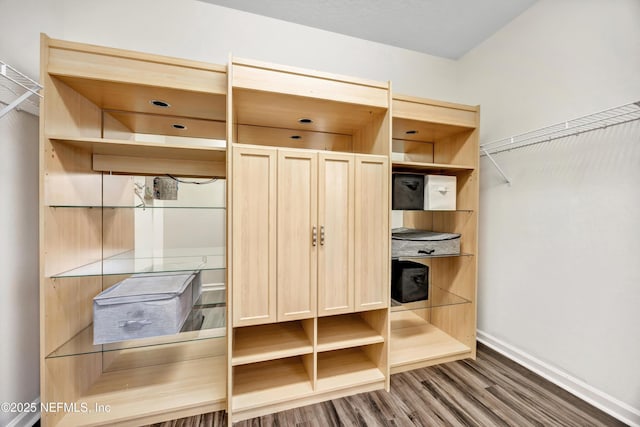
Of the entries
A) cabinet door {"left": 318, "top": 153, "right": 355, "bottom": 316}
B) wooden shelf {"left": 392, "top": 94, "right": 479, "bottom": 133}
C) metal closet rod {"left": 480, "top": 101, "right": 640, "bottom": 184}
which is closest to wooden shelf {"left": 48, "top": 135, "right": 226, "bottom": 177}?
cabinet door {"left": 318, "top": 153, "right": 355, "bottom": 316}

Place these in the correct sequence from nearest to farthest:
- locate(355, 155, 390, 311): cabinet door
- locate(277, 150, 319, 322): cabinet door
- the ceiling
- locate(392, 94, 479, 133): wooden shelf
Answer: locate(277, 150, 319, 322): cabinet door, locate(355, 155, 390, 311): cabinet door, locate(392, 94, 479, 133): wooden shelf, the ceiling

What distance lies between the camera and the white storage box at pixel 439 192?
180cm

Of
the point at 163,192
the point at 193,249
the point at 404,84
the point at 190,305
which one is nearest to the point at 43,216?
the point at 163,192

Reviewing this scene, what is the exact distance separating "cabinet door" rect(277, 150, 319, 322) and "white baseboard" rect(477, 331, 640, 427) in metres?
1.66

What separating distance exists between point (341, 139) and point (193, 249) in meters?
1.40

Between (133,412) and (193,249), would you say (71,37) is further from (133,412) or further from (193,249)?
(133,412)

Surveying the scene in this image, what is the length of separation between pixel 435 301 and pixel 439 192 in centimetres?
98

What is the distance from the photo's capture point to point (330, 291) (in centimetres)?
147

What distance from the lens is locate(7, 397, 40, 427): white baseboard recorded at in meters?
1.18

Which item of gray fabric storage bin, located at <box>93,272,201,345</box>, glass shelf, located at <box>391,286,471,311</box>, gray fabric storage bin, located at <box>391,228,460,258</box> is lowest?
glass shelf, located at <box>391,286,471,311</box>

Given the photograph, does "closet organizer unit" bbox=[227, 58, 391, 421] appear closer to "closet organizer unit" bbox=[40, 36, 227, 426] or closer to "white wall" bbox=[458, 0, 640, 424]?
"closet organizer unit" bbox=[40, 36, 227, 426]

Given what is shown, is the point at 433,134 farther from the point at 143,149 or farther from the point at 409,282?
the point at 143,149

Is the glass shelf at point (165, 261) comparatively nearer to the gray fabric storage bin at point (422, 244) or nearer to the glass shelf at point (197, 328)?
the glass shelf at point (197, 328)

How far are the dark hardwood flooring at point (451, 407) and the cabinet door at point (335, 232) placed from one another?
563 mm
